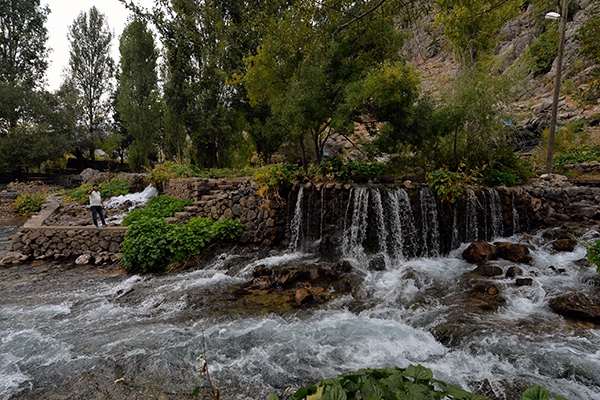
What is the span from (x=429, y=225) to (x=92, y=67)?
3035cm

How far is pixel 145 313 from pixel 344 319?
337 centimetres

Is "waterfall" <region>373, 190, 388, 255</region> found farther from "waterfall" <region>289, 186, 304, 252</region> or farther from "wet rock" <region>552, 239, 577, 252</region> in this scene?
"wet rock" <region>552, 239, 577, 252</region>

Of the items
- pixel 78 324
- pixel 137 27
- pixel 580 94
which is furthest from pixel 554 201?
pixel 137 27

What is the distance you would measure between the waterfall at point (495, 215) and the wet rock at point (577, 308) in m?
3.56

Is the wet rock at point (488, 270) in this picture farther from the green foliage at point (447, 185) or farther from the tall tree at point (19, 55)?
the tall tree at point (19, 55)

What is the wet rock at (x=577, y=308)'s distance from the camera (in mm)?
4297

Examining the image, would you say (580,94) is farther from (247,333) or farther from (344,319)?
(247,333)

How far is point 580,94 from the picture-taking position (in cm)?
479

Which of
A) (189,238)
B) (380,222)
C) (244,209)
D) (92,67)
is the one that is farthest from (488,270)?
(92,67)

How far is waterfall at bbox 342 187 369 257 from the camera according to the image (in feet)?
24.1

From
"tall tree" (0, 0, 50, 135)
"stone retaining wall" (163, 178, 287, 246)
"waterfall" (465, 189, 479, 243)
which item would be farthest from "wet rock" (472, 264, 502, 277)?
"tall tree" (0, 0, 50, 135)

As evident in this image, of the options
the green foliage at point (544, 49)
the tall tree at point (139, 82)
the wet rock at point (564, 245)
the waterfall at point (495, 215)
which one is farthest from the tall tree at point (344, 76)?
the green foliage at point (544, 49)

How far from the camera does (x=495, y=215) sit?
8008mm

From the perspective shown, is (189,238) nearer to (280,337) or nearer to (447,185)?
(280,337)
